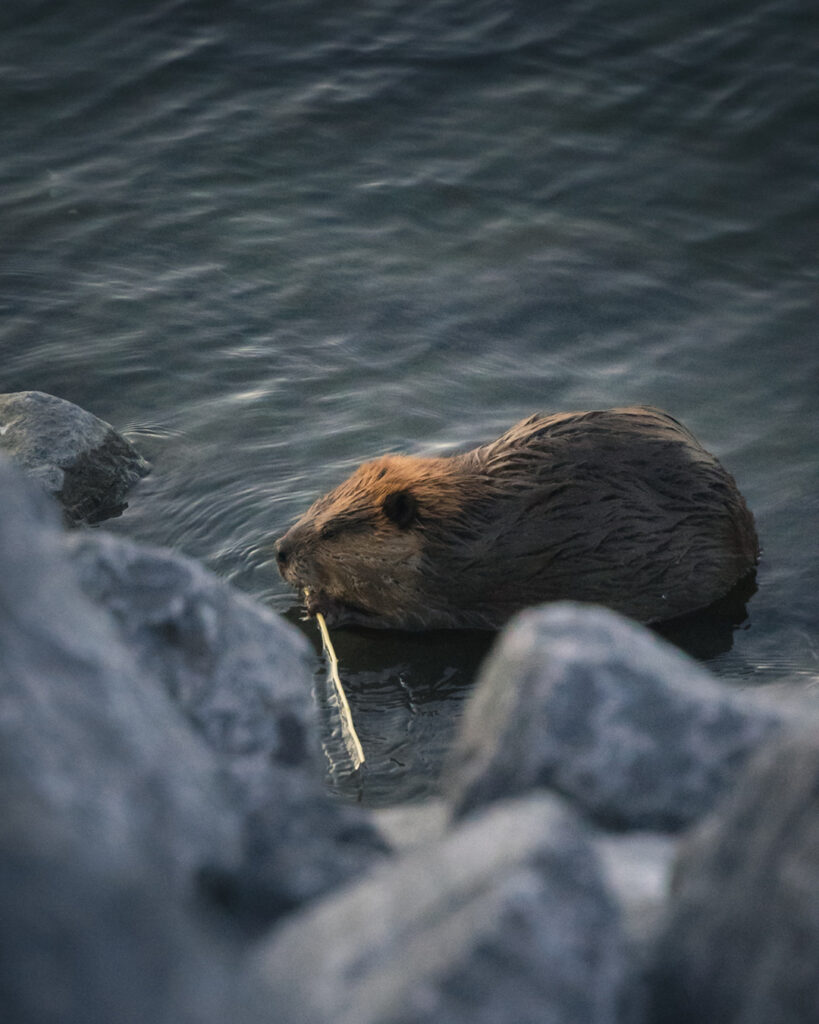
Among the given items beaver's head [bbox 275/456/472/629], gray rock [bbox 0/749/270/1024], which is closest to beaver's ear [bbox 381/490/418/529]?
beaver's head [bbox 275/456/472/629]

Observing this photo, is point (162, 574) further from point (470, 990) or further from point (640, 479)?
point (640, 479)

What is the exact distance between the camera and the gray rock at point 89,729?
4.41ft

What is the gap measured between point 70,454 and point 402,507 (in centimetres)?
188

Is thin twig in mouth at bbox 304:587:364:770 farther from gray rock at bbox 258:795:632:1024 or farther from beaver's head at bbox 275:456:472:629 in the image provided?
gray rock at bbox 258:795:632:1024

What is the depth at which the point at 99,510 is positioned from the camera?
19.6 feet

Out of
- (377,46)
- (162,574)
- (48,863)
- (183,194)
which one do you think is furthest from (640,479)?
(377,46)

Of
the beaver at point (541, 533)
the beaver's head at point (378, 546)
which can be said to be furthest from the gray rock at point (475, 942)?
the beaver's head at point (378, 546)

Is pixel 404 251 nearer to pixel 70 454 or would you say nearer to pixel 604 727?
pixel 70 454

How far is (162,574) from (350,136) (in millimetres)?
7622

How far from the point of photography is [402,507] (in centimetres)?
509

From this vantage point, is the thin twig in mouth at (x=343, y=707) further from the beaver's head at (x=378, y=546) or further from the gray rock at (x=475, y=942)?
the gray rock at (x=475, y=942)

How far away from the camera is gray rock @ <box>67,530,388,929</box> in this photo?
6.59 ft

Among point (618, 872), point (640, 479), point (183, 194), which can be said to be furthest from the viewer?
point (183, 194)

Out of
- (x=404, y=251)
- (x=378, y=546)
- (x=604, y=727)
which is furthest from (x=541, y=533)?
(x=404, y=251)
